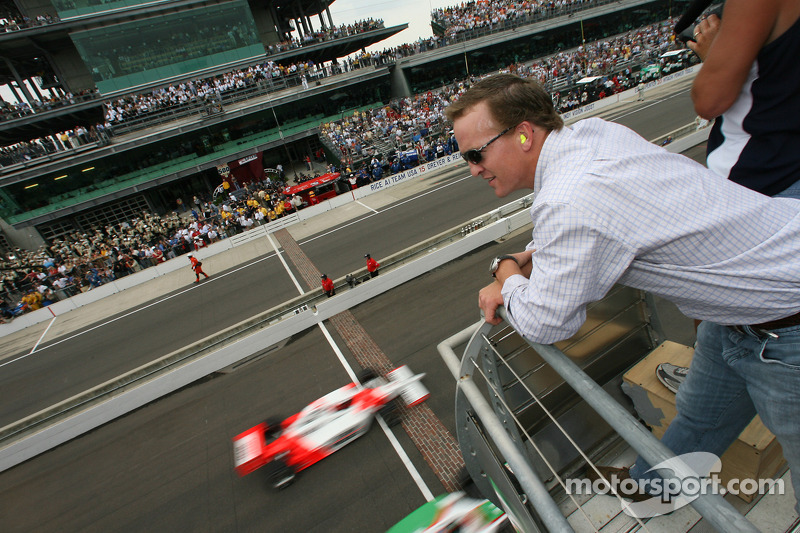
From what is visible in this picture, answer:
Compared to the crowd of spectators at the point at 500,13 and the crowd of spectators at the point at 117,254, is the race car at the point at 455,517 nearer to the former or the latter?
the crowd of spectators at the point at 117,254

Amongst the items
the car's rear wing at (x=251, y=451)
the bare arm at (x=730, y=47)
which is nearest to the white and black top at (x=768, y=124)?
the bare arm at (x=730, y=47)

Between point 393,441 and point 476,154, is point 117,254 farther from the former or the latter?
point 476,154

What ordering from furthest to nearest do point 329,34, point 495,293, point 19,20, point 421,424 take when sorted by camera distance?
1. point 329,34
2. point 19,20
3. point 421,424
4. point 495,293

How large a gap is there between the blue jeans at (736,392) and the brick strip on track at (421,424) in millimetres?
4824

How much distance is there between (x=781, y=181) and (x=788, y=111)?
293mm

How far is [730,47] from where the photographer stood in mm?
1435

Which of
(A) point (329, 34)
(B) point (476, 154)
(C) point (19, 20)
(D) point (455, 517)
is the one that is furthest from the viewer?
(A) point (329, 34)

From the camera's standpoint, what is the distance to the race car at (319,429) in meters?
6.91

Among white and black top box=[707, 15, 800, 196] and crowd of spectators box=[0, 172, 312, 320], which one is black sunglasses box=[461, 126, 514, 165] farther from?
crowd of spectators box=[0, 172, 312, 320]

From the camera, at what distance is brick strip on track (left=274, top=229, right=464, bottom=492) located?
658cm

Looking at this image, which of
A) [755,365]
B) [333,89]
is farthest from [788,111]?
[333,89]

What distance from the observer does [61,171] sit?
1167 inches

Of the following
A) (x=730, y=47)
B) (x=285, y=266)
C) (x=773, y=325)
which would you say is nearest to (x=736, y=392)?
(x=773, y=325)

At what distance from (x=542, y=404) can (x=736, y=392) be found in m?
0.95
